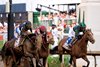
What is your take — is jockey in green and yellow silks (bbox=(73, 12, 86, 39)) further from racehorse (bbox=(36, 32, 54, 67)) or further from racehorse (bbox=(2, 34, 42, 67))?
racehorse (bbox=(2, 34, 42, 67))

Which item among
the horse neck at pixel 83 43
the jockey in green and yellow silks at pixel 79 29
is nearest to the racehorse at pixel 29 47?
the jockey in green and yellow silks at pixel 79 29

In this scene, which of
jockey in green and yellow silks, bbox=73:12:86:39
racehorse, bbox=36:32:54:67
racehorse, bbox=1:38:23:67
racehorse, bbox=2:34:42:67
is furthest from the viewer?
racehorse, bbox=36:32:54:67

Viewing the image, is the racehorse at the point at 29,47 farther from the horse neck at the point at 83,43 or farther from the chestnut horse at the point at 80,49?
the horse neck at the point at 83,43

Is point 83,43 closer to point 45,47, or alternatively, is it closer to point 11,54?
point 45,47

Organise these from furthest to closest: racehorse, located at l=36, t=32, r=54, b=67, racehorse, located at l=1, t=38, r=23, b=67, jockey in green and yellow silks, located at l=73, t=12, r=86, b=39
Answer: racehorse, located at l=36, t=32, r=54, b=67 < jockey in green and yellow silks, located at l=73, t=12, r=86, b=39 < racehorse, located at l=1, t=38, r=23, b=67

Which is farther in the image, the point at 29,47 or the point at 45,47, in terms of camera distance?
the point at 45,47

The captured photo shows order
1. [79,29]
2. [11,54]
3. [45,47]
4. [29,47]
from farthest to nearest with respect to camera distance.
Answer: [45,47] < [79,29] < [11,54] < [29,47]

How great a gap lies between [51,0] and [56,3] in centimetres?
71

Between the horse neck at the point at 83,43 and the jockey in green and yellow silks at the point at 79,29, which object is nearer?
the jockey in green and yellow silks at the point at 79,29

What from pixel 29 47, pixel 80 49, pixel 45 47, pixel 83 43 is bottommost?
pixel 80 49

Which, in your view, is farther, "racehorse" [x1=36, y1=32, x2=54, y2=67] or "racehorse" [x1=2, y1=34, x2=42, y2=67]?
"racehorse" [x1=36, y1=32, x2=54, y2=67]

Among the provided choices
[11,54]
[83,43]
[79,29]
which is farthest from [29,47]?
[83,43]

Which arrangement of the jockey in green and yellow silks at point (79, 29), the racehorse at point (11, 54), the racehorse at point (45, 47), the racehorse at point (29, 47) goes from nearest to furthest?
the racehorse at point (29, 47) → the racehorse at point (11, 54) → the jockey in green and yellow silks at point (79, 29) → the racehorse at point (45, 47)

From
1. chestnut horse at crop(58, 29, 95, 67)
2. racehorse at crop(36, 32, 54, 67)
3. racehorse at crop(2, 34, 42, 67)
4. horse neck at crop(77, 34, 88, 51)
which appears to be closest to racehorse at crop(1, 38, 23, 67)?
racehorse at crop(2, 34, 42, 67)
